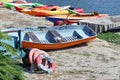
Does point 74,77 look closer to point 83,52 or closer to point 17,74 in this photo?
point 83,52

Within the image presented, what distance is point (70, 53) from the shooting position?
13422 mm

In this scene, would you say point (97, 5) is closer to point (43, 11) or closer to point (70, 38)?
point (43, 11)

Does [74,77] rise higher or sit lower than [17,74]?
lower

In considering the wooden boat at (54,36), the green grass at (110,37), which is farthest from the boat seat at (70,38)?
the green grass at (110,37)

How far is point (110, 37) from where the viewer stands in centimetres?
1742

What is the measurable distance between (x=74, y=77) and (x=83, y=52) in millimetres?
3314

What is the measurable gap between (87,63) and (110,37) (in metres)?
5.67

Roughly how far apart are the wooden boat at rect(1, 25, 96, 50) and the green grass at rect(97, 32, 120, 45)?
1.64 m

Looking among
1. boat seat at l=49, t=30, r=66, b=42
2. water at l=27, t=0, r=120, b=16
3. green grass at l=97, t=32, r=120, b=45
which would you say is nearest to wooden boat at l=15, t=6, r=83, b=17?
green grass at l=97, t=32, r=120, b=45

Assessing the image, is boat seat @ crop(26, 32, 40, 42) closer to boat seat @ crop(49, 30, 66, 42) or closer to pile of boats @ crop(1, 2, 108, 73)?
pile of boats @ crop(1, 2, 108, 73)

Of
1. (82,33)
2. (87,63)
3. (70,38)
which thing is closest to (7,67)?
(87,63)

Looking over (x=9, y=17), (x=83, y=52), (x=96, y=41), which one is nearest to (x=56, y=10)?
(x=9, y=17)

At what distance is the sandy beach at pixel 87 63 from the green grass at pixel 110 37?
0.83 metres

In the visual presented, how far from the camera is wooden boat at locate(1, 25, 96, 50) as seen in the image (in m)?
13.3
